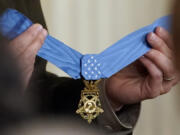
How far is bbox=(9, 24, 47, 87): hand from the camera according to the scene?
9.8 inches

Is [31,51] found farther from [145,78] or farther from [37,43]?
[145,78]

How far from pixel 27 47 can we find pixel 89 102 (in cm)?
9

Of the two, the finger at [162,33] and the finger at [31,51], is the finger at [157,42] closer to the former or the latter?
the finger at [162,33]

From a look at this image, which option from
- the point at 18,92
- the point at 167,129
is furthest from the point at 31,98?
the point at 167,129

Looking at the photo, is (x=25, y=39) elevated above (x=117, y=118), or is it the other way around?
(x=25, y=39)

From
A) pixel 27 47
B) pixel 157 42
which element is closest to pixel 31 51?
pixel 27 47

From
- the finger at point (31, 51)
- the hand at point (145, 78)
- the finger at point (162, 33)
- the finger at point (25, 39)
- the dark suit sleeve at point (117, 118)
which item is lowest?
the dark suit sleeve at point (117, 118)

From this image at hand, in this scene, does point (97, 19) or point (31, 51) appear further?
point (97, 19)

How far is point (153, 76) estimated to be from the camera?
0.32 metres

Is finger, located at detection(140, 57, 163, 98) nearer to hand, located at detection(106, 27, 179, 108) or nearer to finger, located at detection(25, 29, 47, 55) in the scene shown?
hand, located at detection(106, 27, 179, 108)

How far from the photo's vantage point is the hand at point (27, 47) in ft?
0.81

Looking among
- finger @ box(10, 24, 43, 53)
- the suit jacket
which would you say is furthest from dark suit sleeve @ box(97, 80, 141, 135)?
finger @ box(10, 24, 43, 53)

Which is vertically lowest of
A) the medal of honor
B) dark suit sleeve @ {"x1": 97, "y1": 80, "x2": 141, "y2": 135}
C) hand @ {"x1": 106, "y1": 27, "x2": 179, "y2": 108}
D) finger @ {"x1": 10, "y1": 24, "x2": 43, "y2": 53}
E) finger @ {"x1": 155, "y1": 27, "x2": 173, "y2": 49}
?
dark suit sleeve @ {"x1": 97, "y1": 80, "x2": 141, "y2": 135}

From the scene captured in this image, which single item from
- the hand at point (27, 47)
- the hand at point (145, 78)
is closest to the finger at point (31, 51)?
the hand at point (27, 47)
